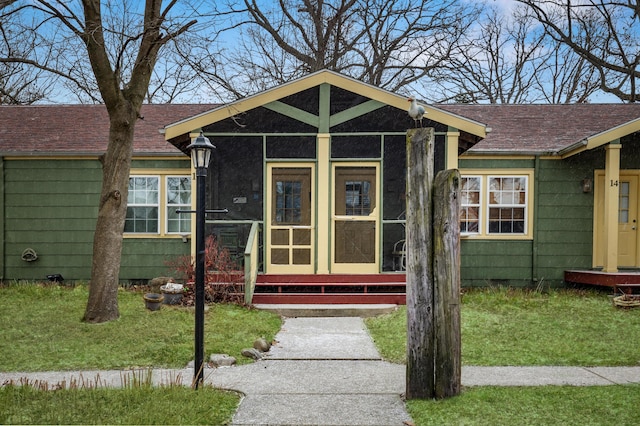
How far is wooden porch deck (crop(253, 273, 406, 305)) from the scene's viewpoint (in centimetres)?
1044

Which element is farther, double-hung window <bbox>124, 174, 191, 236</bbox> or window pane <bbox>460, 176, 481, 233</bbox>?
double-hung window <bbox>124, 174, 191, 236</bbox>

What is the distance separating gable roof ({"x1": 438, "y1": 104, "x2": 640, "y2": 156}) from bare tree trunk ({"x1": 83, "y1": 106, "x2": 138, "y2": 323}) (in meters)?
7.00

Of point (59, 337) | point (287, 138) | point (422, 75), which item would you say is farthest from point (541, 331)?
point (422, 75)

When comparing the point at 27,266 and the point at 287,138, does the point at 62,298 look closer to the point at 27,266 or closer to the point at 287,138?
the point at 27,266

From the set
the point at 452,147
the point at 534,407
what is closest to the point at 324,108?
the point at 452,147

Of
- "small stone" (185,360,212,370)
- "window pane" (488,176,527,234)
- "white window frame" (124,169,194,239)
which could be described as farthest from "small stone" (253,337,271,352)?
"window pane" (488,176,527,234)

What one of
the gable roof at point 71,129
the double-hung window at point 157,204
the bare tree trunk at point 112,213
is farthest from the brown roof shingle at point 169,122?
the bare tree trunk at point 112,213

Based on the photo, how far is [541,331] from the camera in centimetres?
826

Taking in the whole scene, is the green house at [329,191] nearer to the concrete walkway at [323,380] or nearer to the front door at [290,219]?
the front door at [290,219]

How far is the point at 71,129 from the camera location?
560 inches

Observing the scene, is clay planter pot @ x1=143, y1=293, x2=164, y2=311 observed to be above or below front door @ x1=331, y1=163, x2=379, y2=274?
below

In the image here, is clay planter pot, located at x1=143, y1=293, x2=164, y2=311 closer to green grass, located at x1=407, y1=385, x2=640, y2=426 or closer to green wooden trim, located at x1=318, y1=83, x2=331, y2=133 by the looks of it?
green wooden trim, located at x1=318, y1=83, x2=331, y2=133

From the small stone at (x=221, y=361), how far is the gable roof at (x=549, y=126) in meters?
7.52

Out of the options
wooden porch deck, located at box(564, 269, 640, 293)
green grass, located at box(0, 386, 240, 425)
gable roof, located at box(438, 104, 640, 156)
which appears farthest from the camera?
gable roof, located at box(438, 104, 640, 156)
